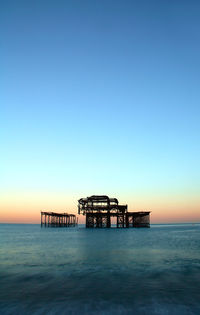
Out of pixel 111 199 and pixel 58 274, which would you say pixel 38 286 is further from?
pixel 111 199

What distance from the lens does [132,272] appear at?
12875 millimetres

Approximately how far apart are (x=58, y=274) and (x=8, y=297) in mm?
4271

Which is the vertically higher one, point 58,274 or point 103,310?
point 103,310

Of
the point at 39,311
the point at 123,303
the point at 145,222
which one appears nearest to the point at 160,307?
the point at 123,303

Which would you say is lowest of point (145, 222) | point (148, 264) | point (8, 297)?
point (145, 222)

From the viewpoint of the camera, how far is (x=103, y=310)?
7.20 metres

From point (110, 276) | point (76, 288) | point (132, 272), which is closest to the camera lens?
point (76, 288)

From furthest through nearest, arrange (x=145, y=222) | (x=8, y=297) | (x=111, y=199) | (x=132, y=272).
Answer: (x=145, y=222) < (x=111, y=199) < (x=132, y=272) < (x=8, y=297)

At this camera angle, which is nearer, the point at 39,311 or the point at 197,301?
the point at 39,311

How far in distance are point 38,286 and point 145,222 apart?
7781 cm

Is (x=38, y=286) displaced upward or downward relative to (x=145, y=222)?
upward

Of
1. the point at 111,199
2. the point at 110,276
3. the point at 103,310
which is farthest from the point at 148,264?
the point at 111,199

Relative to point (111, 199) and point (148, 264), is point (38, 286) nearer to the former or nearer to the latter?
point (148, 264)

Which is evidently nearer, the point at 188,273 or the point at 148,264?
the point at 188,273
